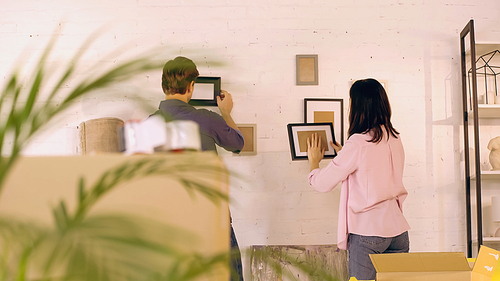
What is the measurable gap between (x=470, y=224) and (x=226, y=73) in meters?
1.99

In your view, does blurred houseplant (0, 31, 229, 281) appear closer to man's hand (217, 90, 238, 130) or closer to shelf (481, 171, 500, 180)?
man's hand (217, 90, 238, 130)

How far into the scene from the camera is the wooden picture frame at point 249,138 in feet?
9.86

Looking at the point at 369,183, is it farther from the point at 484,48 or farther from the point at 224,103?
the point at 484,48

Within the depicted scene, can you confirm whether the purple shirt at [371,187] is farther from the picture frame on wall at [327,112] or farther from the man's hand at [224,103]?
the man's hand at [224,103]

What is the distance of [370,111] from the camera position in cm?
221

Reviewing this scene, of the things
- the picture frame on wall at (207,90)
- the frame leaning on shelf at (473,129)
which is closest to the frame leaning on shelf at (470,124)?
the frame leaning on shelf at (473,129)

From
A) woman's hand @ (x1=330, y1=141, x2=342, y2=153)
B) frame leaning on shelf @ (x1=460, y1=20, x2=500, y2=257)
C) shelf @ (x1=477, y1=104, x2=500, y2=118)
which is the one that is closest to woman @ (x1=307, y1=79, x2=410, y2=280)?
woman's hand @ (x1=330, y1=141, x2=342, y2=153)

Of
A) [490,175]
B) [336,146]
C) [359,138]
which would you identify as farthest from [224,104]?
[490,175]

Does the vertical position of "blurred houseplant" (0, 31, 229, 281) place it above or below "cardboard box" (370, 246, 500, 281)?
above

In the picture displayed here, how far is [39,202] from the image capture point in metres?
0.50

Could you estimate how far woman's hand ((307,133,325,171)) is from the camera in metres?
2.67

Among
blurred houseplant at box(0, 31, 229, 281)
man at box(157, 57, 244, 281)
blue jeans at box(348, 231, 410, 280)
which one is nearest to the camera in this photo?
blurred houseplant at box(0, 31, 229, 281)

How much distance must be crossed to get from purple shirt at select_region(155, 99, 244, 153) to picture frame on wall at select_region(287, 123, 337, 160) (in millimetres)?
661

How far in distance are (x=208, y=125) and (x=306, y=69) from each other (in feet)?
3.97
